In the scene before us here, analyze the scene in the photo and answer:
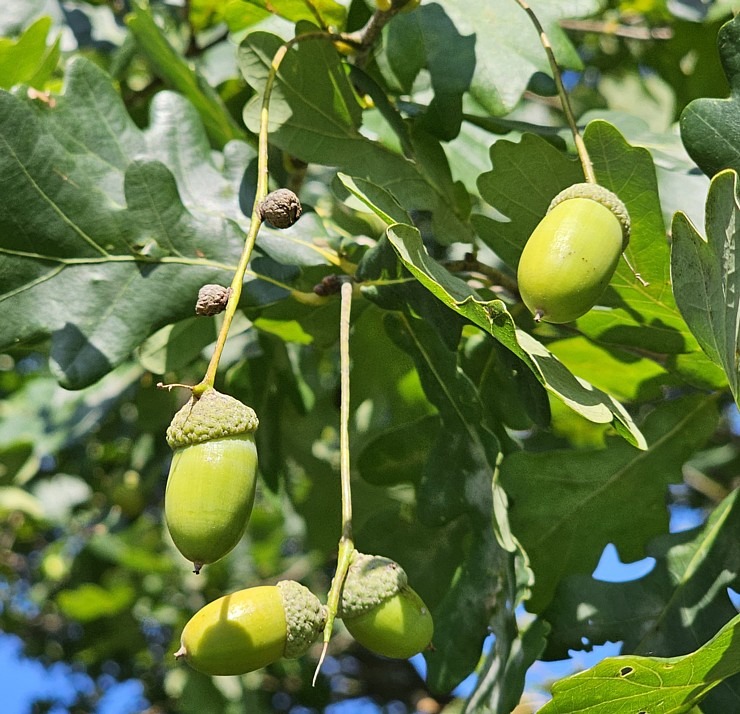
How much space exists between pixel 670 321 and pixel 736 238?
1.19 ft

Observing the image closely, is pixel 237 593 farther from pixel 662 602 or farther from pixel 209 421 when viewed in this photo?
pixel 662 602

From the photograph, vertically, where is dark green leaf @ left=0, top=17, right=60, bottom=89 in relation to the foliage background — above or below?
above

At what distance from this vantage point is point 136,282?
4.47ft

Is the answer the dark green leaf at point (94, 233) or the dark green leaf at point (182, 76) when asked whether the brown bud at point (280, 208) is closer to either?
the dark green leaf at point (94, 233)

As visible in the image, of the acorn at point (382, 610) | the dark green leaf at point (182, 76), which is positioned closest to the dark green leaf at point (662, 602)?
the acorn at point (382, 610)

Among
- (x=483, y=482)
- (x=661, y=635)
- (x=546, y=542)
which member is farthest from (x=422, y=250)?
(x=661, y=635)

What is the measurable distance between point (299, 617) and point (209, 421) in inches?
8.0

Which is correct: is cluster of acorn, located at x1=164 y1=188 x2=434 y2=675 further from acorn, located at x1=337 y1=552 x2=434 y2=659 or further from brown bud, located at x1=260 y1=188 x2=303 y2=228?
brown bud, located at x1=260 y1=188 x2=303 y2=228

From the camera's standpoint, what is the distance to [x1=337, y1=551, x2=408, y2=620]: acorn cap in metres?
1.03

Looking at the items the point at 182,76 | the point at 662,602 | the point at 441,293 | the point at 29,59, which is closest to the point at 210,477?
the point at 441,293

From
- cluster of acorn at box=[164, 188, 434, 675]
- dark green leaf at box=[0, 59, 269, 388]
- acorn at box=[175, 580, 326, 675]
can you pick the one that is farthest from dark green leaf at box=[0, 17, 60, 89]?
acorn at box=[175, 580, 326, 675]

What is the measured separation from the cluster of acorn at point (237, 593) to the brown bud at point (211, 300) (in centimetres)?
11

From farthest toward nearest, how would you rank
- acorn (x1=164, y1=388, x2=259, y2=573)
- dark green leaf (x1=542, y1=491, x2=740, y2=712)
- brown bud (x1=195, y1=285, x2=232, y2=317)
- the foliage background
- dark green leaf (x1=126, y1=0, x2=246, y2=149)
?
dark green leaf (x1=126, y1=0, x2=246, y2=149) < dark green leaf (x1=542, y1=491, x2=740, y2=712) < the foliage background < brown bud (x1=195, y1=285, x2=232, y2=317) < acorn (x1=164, y1=388, x2=259, y2=573)

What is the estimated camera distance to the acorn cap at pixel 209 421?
975mm
